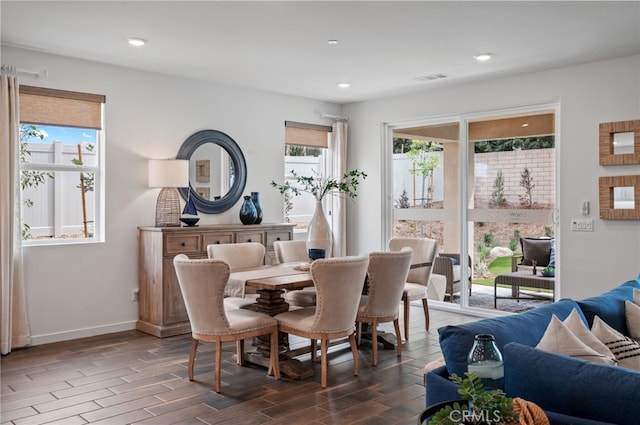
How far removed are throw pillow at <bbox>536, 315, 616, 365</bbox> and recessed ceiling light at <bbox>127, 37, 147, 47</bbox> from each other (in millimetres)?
3769

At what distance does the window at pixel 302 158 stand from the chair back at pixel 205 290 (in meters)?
3.32

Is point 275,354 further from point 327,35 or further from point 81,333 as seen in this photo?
point 327,35

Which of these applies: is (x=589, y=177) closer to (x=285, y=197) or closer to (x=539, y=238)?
(x=539, y=238)

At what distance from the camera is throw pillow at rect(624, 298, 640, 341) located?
2850 millimetres

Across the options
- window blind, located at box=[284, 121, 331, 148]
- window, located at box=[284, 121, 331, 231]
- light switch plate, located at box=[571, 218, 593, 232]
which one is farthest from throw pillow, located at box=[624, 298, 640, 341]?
window blind, located at box=[284, 121, 331, 148]

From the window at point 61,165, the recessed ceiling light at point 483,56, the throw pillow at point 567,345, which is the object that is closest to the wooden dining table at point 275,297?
the window at point 61,165

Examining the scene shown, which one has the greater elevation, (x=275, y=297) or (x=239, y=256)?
(x=239, y=256)

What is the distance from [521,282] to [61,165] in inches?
189

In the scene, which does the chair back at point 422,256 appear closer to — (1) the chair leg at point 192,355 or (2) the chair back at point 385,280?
(2) the chair back at point 385,280

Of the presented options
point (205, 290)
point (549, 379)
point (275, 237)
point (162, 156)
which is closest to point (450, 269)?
point (275, 237)

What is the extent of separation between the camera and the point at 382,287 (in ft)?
14.0

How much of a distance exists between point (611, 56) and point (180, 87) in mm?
4237

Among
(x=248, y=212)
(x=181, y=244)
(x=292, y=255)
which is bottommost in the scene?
(x=292, y=255)

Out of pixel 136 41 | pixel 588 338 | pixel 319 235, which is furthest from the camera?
pixel 319 235
